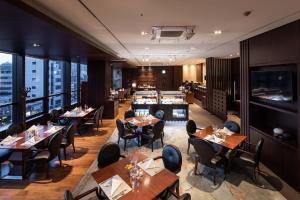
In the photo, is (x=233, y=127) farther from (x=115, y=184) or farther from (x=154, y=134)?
(x=115, y=184)

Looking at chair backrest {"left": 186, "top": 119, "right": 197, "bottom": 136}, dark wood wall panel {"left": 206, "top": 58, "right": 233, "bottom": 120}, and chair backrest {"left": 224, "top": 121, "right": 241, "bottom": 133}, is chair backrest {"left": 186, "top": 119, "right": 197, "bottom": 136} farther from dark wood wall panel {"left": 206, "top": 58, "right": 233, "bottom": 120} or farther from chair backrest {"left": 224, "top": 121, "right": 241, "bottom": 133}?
dark wood wall panel {"left": 206, "top": 58, "right": 233, "bottom": 120}

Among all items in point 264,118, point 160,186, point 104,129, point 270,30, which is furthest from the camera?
point 104,129

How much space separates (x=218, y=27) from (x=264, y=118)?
2952mm

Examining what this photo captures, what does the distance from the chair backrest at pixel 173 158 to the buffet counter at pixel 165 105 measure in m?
5.28

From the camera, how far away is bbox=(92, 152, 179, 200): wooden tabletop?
2338 millimetres

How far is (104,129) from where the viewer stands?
816 cm

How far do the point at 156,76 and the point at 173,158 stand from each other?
17371 mm

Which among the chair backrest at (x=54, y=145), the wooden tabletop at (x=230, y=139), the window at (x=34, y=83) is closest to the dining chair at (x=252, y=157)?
the wooden tabletop at (x=230, y=139)

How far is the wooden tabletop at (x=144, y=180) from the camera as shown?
2.34 meters

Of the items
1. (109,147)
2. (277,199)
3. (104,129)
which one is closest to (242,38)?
(277,199)

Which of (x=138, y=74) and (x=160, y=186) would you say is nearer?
(x=160, y=186)

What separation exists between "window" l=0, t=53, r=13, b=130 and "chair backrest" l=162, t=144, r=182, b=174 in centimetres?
537

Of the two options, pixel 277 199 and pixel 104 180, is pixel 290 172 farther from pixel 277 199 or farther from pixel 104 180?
pixel 104 180

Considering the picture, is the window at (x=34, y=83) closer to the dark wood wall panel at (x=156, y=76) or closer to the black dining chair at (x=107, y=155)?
the black dining chair at (x=107, y=155)
